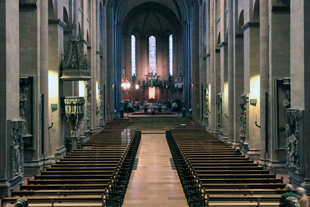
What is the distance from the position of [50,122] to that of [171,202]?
7.95m

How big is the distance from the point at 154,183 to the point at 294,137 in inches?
226

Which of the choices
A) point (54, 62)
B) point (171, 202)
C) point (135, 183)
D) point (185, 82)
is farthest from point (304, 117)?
point (185, 82)

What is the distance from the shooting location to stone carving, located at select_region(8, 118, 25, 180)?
11469mm

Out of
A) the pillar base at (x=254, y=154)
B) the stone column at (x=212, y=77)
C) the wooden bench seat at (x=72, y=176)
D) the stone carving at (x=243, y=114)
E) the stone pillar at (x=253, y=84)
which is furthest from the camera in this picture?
the stone column at (x=212, y=77)

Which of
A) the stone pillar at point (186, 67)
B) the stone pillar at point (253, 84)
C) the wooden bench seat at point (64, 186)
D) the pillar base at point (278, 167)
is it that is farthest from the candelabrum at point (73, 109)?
the stone pillar at point (186, 67)

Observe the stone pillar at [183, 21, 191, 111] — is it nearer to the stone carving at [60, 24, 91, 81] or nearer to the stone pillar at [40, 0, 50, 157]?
the stone carving at [60, 24, 91, 81]

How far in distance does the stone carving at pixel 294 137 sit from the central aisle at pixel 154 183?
12.1ft

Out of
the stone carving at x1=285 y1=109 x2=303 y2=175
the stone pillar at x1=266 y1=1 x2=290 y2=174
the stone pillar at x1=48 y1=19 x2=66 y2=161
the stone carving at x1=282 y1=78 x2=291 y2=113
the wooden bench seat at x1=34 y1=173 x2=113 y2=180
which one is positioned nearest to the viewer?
the stone carving at x1=285 y1=109 x2=303 y2=175

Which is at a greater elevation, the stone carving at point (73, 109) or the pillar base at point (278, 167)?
the stone carving at point (73, 109)

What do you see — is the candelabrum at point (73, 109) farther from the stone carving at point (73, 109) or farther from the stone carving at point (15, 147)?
the stone carving at point (15, 147)

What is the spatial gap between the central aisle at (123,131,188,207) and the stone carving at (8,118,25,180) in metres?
3.63

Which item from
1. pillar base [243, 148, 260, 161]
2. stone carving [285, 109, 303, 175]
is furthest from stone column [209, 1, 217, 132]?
stone carving [285, 109, 303, 175]

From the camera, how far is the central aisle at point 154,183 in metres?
11.9

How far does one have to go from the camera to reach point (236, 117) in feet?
67.1
